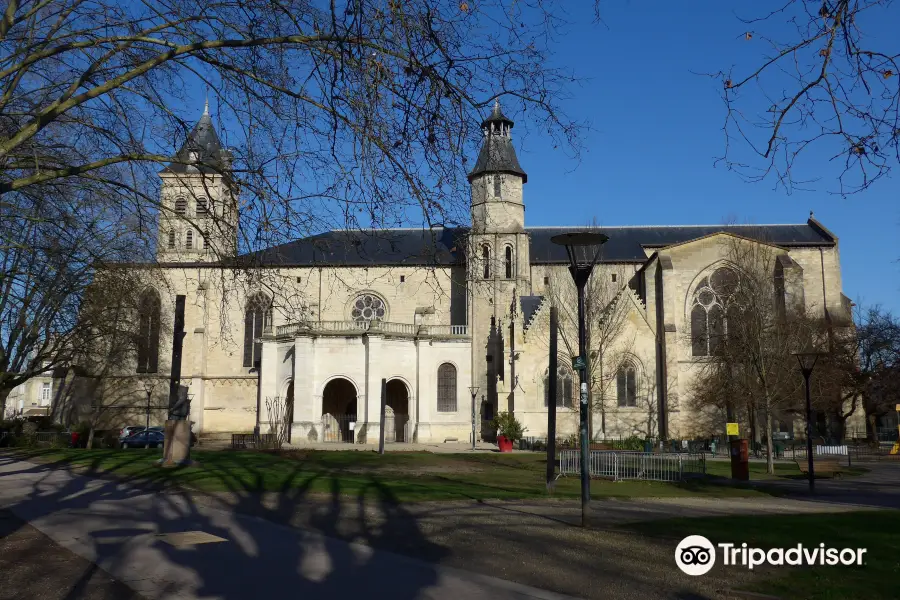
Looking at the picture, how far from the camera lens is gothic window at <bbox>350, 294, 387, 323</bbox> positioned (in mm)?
51906

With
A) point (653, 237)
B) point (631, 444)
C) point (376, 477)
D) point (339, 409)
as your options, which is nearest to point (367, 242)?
point (376, 477)

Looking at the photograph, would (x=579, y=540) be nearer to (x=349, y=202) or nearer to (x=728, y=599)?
(x=728, y=599)

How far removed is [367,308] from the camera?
52.2 m

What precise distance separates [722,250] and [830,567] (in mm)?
41042

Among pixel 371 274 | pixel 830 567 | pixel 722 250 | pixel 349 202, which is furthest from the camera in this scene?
pixel 371 274

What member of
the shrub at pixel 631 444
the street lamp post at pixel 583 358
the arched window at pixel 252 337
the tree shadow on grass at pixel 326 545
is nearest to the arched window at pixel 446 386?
the shrub at pixel 631 444

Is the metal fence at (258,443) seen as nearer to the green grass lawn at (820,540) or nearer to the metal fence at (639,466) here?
the metal fence at (639,466)

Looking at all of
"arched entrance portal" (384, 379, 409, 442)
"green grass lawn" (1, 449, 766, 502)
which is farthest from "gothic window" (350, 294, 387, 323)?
"green grass lawn" (1, 449, 766, 502)

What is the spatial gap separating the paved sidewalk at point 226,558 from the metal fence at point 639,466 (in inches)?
537

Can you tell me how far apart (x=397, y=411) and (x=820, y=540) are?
38.5 metres

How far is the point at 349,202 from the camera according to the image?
724cm

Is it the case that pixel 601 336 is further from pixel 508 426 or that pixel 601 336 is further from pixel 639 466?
pixel 639 466

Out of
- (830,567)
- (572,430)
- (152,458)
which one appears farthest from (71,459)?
(572,430)

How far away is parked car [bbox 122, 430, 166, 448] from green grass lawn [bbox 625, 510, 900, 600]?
3410cm
